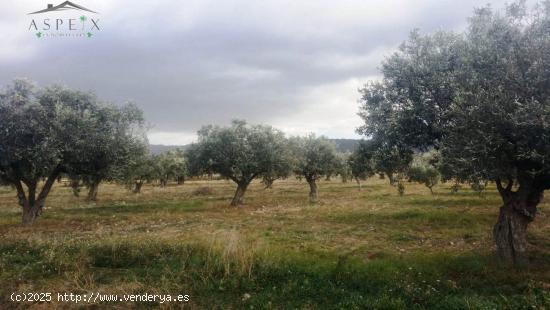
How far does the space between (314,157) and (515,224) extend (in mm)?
40422

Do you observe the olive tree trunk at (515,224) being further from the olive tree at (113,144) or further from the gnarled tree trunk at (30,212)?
the gnarled tree trunk at (30,212)

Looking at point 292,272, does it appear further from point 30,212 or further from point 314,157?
point 314,157

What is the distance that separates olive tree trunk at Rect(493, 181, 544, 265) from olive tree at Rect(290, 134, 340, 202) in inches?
1480

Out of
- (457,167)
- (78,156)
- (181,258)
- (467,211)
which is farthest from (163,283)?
(467,211)

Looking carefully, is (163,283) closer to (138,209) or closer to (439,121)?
(439,121)

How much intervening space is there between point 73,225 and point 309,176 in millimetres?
A: 35017

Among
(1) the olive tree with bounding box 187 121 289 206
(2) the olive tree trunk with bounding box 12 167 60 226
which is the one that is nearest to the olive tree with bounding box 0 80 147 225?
(2) the olive tree trunk with bounding box 12 167 60 226

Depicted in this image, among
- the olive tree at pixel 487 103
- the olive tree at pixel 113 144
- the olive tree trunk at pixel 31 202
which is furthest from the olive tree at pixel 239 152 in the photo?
the olive tree at pixel 487 103

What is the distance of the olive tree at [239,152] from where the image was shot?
41.9m

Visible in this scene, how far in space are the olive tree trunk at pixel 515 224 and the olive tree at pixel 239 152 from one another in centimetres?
2837

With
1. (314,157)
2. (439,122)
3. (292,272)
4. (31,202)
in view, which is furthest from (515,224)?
(314,157)

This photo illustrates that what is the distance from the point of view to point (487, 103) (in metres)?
12.7

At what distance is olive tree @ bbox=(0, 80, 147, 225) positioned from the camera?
24.2m

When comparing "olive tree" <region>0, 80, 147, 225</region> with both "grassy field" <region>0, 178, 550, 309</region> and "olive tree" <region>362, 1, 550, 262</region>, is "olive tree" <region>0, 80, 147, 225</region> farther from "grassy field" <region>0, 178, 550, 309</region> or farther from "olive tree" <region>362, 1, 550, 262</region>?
"olive tree" <region>362, 1, 550, 262</region>
